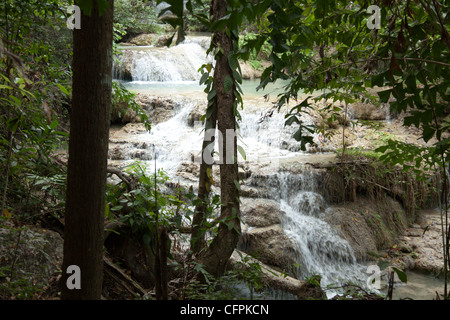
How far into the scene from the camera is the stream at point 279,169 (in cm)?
580

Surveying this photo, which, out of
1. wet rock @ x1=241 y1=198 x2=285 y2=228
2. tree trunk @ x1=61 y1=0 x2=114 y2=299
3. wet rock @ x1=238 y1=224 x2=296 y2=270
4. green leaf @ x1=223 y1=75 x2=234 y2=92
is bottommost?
wet rock @ x1=238 y1=224 x2=296 y2=270

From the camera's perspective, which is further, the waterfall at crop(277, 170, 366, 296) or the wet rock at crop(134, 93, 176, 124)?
the wet rock at crop(134, 93, 176, 124)

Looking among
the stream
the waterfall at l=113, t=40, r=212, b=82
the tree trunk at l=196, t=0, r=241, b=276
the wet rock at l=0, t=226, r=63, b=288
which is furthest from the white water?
the wet rock at l=0, t=226, r=63, b=288

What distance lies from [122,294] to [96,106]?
2.13 metres

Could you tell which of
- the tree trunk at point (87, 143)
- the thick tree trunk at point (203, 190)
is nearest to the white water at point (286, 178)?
the thick tree trunk at point (203, 190)

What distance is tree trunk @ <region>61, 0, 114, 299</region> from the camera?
5.40 ft

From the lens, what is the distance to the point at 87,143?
1.64 meters

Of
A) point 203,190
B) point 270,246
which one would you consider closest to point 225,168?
point 203,190

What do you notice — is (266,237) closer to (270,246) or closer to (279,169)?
(270,246)

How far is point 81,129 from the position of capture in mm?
1638

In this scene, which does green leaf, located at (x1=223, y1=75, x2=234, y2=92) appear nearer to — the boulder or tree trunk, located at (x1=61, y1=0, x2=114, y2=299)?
tree trunk, located at (x1=61, y1=0, x2=114, y2=299)

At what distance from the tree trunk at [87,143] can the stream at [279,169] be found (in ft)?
5.82
